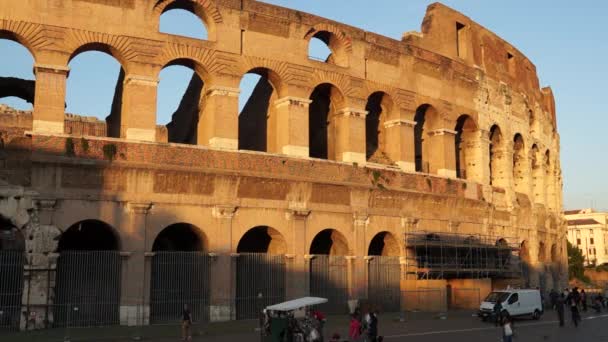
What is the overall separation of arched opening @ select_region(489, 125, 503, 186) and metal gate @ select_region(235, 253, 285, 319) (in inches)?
516

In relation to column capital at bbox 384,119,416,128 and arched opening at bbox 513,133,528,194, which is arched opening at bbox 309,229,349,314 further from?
arched opening at bbox 513,133,528,194

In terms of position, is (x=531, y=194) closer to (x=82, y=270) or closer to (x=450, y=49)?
(x=450, y=49)

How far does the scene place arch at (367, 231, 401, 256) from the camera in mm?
23109

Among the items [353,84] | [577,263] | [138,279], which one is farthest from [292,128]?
[577,263]

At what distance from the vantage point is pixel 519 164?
103 feet

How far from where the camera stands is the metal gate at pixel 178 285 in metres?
18.2

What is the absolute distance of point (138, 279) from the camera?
17547mm

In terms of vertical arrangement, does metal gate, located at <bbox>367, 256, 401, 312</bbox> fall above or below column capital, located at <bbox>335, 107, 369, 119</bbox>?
below

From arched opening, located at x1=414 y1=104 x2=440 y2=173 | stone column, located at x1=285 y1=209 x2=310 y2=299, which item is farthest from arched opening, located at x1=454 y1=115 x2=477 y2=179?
stone column, located at x1=285 y1=209 x2=310 y2=299

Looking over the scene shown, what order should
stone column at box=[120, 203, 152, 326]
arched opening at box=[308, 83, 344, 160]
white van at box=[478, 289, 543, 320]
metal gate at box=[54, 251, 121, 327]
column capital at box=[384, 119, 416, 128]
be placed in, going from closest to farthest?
1. metal gate at box=[54, 251, 121, 327]
2. stone column at box=[120, 203, 152, 326]
3. white van at box=[478, 289, 543, 320]
4. arched opening at box=[308, 83, 344, 160]
5. column capital at box=[384, 119, 416, 128]

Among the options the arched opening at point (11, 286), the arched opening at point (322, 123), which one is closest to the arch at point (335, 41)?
the arched opening at point (322, 123)

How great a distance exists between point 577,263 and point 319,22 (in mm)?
53604

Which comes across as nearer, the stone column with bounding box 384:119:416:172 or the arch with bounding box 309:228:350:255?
the arch with bounding box 309:228:350:255

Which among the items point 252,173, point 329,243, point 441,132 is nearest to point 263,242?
point 329,243
